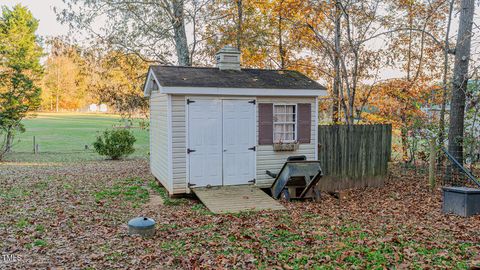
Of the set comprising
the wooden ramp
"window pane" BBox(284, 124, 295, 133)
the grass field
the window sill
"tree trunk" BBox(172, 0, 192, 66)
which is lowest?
the grass field

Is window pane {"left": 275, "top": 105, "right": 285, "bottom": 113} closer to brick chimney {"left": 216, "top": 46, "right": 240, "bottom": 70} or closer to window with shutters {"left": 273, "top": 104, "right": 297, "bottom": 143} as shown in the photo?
window with shutters {"left": 273, "top": 104, "right": 297, "bottom": 143}

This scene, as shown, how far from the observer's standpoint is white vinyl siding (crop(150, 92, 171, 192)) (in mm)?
10000

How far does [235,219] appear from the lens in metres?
7.55

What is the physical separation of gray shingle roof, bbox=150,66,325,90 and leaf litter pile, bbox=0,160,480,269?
3098 mm

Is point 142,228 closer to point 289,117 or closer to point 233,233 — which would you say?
point 233,233

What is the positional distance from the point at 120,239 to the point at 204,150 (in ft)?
12.5

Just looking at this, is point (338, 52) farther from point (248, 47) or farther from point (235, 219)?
point (235, 219)

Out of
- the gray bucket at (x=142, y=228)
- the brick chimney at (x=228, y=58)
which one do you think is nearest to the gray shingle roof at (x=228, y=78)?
the brick chimney at (x=228, y=58)

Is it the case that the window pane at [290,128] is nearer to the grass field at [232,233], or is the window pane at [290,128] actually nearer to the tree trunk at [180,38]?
the grass field at [232,233]

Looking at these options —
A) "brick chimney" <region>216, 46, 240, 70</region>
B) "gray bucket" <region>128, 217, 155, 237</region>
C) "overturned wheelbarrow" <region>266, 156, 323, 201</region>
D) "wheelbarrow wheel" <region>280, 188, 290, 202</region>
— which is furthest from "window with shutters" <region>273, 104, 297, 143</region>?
"gray bucket" <region>128, 217, 155, 237</region>

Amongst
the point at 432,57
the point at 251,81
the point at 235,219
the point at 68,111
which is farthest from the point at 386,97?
the point at 68,111

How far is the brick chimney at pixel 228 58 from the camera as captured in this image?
37.1 feet

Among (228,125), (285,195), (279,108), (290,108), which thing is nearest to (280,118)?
(279,108)

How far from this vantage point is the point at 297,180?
31.1 feet
